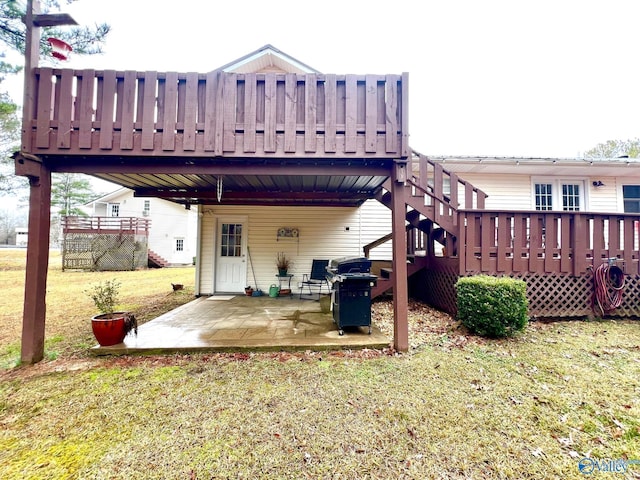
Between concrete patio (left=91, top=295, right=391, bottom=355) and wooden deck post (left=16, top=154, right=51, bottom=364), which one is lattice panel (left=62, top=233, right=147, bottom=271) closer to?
concrete patio (left=91, top=295, right=391, bottom=355)

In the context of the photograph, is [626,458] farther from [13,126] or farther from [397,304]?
[13,126]

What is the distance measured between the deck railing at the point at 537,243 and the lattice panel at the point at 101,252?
54.7 feet

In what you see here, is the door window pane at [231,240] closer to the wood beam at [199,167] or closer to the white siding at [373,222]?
the white siding at [373,222]

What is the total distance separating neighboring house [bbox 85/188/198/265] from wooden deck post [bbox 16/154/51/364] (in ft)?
45.1

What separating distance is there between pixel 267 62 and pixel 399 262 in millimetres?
6653

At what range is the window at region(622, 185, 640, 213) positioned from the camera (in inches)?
330

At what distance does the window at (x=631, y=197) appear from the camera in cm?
838

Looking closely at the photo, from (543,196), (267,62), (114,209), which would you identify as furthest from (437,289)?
(114,209)

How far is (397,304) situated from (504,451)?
1937 millimetres

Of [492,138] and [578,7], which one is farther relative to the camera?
[492,138]

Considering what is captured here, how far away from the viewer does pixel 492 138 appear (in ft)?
89.5

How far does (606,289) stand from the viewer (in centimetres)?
502

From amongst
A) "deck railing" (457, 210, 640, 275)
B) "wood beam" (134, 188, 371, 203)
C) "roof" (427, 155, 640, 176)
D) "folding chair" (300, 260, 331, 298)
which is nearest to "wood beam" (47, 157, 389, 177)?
"wood beam" (134, 188, 371, 203)

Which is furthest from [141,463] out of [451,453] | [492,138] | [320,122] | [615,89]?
[492,138]
